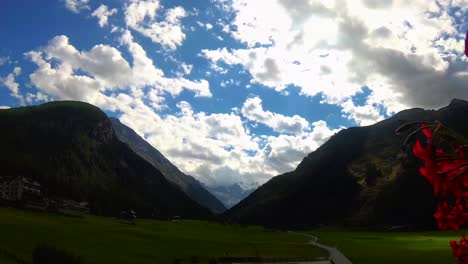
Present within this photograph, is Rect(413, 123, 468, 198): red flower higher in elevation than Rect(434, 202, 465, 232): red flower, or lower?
higher

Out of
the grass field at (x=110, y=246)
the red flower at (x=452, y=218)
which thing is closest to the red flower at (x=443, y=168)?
the red flower at (x=452, y=218)

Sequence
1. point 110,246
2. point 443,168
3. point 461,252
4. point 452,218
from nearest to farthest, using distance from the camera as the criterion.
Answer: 1. point 443,168
2. point 452,218
3. point 461,252
4. point 110,246

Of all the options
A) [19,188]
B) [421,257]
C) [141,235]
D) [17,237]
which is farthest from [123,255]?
[19,188]

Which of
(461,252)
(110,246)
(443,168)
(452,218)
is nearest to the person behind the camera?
(443,168)

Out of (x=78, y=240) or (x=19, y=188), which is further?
(x=19, y=188)

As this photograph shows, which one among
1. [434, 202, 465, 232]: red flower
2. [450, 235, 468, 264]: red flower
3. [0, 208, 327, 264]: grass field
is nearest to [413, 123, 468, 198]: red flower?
[434, 202, 465, 232]: red flower

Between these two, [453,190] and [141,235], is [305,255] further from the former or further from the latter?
[453,190]

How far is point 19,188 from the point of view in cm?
19775

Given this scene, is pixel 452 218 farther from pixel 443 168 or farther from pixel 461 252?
pixel 443 168

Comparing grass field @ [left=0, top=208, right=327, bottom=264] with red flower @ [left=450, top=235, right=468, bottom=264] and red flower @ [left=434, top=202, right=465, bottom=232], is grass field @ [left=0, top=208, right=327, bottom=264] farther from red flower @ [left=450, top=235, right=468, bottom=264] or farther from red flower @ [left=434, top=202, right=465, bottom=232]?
red flower @ [left=434, top=202, right=465, bottom=232]

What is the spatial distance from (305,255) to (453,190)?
8435 centimetres

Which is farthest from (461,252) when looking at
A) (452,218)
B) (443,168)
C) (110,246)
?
(110,246)

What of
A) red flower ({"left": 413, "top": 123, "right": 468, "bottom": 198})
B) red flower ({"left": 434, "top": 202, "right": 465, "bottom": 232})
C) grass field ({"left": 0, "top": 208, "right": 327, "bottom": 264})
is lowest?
grass field ({"left": 0, "top": 208, "right": 327, "bottom": 264})

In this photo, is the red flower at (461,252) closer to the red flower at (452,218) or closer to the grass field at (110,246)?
the red flower at (452,218)
